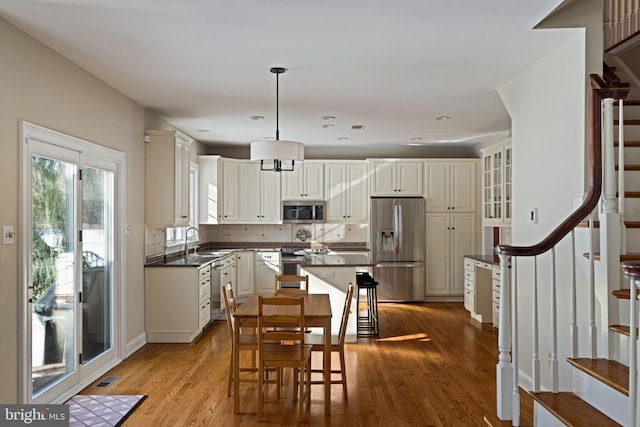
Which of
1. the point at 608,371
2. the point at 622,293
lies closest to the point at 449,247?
the point at 622,293

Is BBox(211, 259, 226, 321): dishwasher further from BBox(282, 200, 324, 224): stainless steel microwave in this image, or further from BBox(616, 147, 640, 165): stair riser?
BBox(616, 147, 640, 165): stair riser

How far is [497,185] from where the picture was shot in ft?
23.8

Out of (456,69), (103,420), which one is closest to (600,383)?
(456,69)

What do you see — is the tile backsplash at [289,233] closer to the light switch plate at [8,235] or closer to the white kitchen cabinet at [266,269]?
the white kitchen cabinet at [266,269]

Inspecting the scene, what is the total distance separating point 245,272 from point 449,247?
3475 millimetres

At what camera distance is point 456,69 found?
14.6ft

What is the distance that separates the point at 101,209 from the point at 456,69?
3.52m

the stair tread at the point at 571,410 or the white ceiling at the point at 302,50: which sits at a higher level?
the white ceiling at the point at 302,50

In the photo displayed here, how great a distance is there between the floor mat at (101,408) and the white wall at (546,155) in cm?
318

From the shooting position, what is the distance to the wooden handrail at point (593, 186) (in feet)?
9.86

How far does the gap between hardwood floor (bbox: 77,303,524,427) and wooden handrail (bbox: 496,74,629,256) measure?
4.76ft

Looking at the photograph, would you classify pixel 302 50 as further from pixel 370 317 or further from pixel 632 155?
pixel 370 317

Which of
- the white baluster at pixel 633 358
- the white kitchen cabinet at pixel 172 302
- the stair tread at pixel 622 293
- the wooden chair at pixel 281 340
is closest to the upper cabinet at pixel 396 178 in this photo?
the white kitchen cabinet at pixel 172 302

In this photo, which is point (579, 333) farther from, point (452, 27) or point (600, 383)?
point (452, 27)
